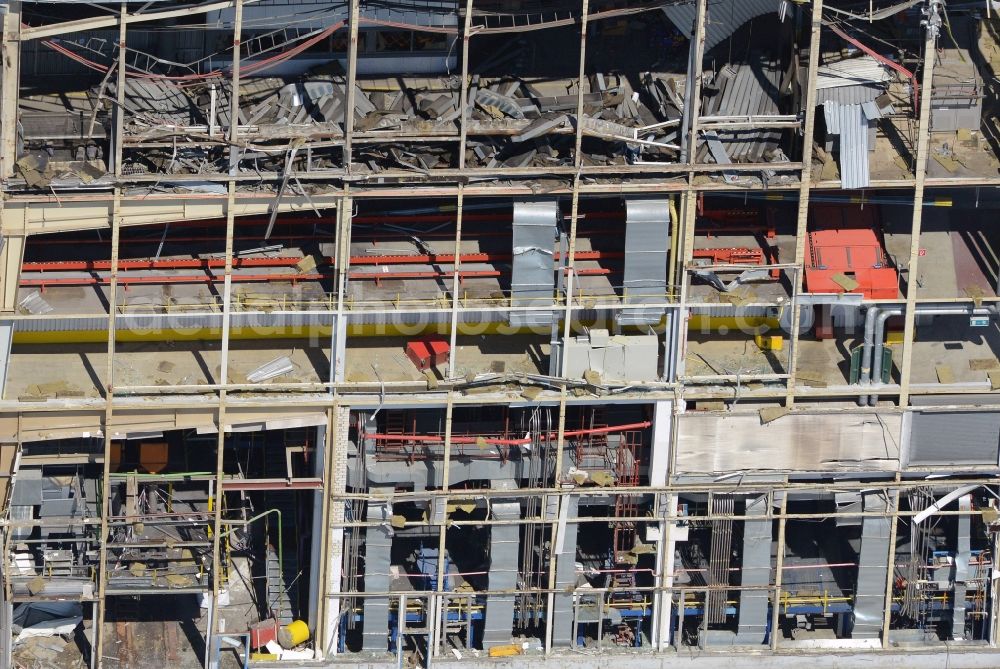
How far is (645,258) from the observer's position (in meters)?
46.8

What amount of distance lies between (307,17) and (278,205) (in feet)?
13.9

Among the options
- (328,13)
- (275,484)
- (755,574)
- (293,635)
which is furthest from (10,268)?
(755,574)

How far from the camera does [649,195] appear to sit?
4647 centimetres

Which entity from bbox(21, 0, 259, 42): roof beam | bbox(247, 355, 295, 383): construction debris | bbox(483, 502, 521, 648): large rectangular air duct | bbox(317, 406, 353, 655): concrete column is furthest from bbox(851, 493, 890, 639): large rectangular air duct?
bbox(21, 0, 259, 42): roof beam

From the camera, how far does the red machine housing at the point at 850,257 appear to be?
158ft

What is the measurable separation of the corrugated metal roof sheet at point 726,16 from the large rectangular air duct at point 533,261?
4933 millimetres

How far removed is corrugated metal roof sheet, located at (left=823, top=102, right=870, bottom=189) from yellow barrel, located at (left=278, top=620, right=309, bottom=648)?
51.7 ft

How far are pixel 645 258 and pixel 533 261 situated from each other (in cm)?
248

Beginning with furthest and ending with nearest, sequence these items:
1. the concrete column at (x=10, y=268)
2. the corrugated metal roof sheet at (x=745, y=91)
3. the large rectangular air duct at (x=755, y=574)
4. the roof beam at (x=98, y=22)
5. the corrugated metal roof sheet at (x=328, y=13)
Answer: the corrugated metal roof sheet at (x=745, y=91) < the large rectangular air duct at (x=755, y=574) < the corrugated metal roof sheet at (x=328, y=13) < the concrete column at (x=10, y=268) < the roof beam at (x=98, y=22)

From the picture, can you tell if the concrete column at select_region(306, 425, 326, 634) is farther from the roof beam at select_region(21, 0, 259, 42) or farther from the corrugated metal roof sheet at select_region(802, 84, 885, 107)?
the corrugated metal roof sheet at select_region(802, 84, 885, 107)

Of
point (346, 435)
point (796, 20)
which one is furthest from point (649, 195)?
point (346, 435)

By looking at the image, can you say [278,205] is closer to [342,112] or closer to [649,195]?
[342,112]

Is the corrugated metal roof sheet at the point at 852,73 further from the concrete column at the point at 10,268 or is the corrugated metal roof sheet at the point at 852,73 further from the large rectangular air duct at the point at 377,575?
the concrete column at the point at 10,268

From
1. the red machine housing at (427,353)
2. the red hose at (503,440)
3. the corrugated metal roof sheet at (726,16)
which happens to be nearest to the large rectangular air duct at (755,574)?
the red hose at (503,440)
